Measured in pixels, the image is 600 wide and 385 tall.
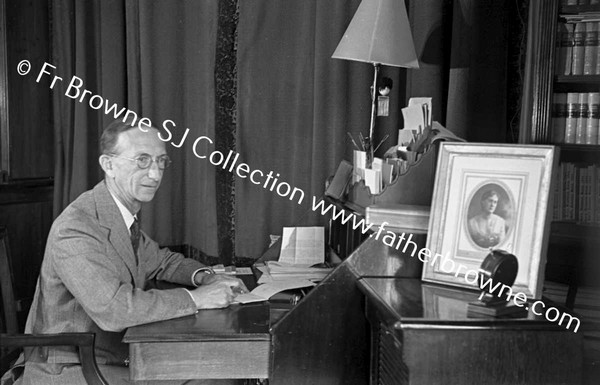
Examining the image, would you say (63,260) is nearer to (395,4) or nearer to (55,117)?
(395,4)

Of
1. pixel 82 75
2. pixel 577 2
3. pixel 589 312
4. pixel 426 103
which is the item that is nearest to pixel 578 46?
pixel 577 2

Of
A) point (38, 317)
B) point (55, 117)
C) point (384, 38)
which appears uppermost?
point (384, 38)

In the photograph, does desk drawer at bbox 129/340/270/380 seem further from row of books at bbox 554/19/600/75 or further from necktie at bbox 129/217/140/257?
row of books at bbox 554/19/600/75

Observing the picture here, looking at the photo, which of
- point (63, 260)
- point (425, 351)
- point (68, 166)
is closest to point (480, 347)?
point (425, 351)

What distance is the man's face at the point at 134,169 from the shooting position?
210 centimetres

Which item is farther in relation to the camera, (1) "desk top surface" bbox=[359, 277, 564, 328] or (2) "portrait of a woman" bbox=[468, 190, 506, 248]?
(2) "portrait of a woman" bbox=[468, 190, 506, 248]

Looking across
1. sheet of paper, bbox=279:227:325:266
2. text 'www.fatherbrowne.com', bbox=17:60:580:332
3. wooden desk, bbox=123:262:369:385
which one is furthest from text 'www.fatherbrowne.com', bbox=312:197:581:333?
sheet of paper, bbox=279:227:325:266

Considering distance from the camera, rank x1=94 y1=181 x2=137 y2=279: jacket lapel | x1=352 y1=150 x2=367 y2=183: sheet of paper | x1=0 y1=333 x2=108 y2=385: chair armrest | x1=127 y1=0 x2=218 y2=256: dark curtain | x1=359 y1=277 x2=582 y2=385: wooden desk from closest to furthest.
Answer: x1=359 y1=277 x2=582 y2=385: wooden desk → x1=0 y1=333 x2=108 y2=385: chair armrest → x1=94 y1=181 x2=137 y2=279: jacket lapel → x1=352 y1=150 x2=367 y2=183: sheet of paper → x1=127 y1=0 x2=218 y2=256: dark curtain

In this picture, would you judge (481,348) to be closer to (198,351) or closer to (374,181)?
(198,351)

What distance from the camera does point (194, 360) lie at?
1691mm

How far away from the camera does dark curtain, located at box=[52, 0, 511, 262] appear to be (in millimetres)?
2742

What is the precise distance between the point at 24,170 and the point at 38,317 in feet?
7.01

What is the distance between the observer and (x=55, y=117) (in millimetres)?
3977

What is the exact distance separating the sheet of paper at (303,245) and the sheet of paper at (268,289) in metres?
0.30
